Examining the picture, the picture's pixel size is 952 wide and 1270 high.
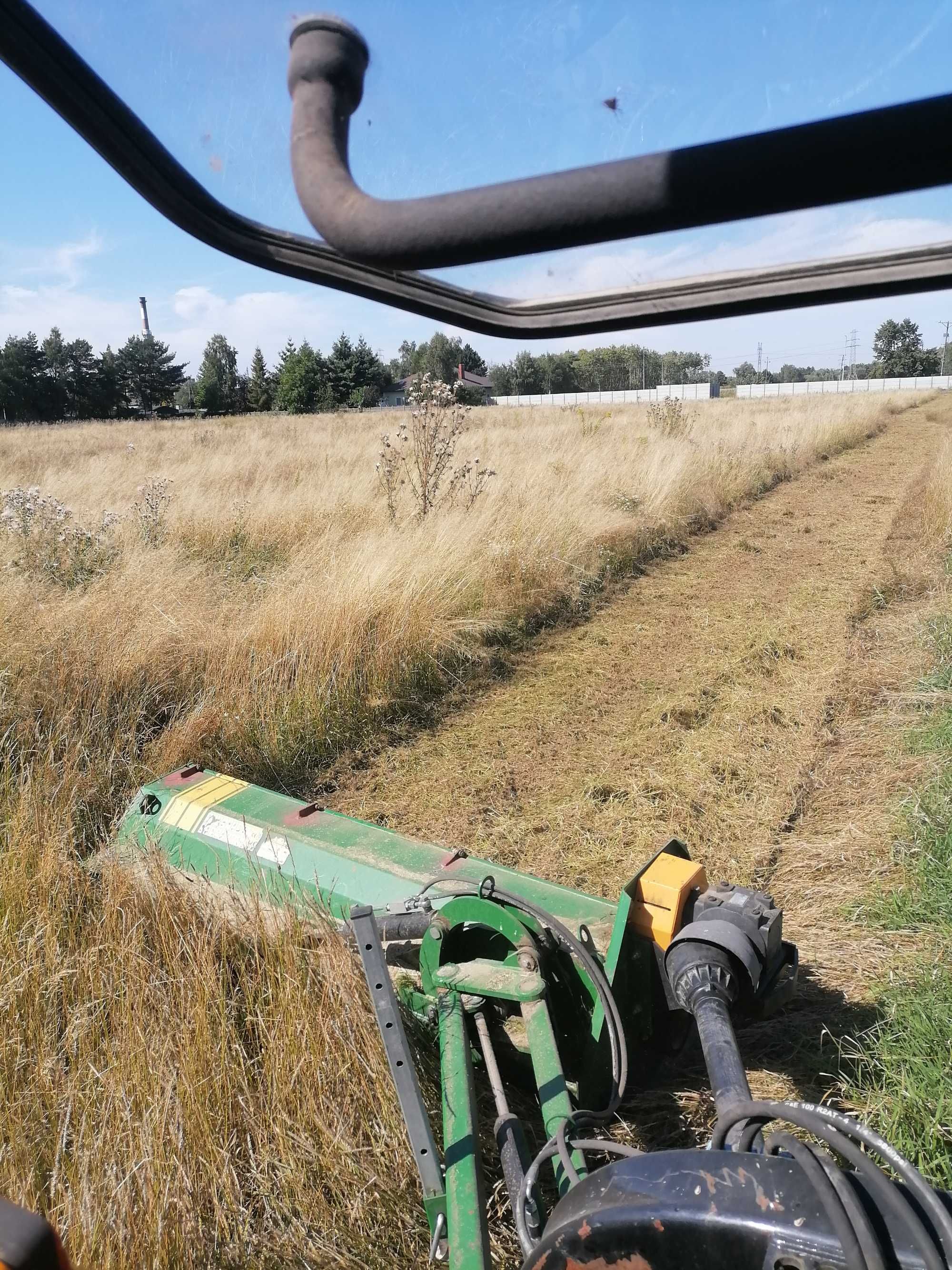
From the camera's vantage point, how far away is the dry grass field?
1973mm

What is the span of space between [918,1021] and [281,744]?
318cm

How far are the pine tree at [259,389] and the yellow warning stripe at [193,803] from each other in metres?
48.6

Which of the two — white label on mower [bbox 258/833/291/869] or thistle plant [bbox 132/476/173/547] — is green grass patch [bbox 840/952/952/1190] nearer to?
white label on mower [bbox 258/833/291/869]

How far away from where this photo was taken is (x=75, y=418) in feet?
150

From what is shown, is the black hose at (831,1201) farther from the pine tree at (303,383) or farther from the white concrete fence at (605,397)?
the pine tree at (303,383)

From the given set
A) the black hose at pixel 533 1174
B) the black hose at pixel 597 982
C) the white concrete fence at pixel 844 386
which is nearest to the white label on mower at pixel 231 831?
the black hose at pixel 597 982

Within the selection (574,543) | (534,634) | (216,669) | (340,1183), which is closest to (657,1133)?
(340,1183)

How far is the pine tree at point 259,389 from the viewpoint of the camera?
49.3 meters

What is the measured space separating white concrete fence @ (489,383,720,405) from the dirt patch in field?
18.2 m

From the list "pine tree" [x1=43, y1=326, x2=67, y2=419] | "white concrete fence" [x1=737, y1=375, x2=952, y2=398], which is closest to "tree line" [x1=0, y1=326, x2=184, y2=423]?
"pine tree" [x1=43, y1=326, x2=67, y2=419]

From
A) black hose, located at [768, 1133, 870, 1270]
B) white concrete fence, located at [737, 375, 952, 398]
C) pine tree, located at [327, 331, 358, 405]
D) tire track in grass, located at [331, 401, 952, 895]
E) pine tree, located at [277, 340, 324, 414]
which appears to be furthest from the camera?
white concrete fence, located at [737, 375, 952, 398]

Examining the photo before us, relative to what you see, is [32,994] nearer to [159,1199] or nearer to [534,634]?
[159,1199]

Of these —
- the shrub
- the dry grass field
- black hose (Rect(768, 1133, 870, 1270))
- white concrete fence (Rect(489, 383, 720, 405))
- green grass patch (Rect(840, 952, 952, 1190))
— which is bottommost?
green grass patch (Rect(840, 952, 952, 1190))

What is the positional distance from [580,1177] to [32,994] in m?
1.48
